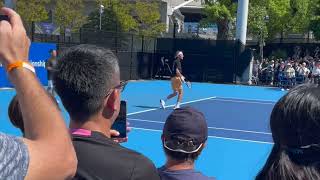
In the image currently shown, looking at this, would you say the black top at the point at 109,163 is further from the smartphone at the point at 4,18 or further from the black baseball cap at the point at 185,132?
the smartphone at the point at 4,18

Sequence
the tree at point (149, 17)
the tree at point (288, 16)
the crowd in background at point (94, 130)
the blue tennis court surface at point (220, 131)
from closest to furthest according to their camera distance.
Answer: the crowd in background at point (94, 130) < the blue tennis court surface at point (220, 131) < the tree at point (149, 17) < the tree at point (288, 16)

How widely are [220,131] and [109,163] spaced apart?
11.1 m

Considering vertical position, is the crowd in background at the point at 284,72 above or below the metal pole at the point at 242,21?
below

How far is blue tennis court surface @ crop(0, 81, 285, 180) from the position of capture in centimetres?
945

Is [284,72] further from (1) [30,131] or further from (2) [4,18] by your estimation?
(1) [30,131]

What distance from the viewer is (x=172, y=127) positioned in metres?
3.46

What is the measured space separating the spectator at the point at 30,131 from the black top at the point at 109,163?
2.31 ft

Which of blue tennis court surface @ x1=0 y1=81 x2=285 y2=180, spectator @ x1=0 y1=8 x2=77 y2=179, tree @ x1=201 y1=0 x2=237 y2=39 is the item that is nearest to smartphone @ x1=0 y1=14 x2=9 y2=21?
spectator @ x1=0 y1=8 x2=77 y2=179

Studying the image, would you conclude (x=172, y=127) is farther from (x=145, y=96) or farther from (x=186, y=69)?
(x=186, y=69)

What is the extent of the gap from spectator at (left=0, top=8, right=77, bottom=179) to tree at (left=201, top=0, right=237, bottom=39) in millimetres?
44721

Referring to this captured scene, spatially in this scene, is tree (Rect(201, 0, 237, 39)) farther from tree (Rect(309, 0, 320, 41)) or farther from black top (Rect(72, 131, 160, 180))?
black top (Rect(72, 131, 160, 180))

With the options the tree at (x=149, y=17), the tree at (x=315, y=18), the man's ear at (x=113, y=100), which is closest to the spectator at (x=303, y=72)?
the tree at (x=149, y=17)

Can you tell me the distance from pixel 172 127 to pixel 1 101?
50.5 feet

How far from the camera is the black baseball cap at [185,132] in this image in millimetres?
3402
